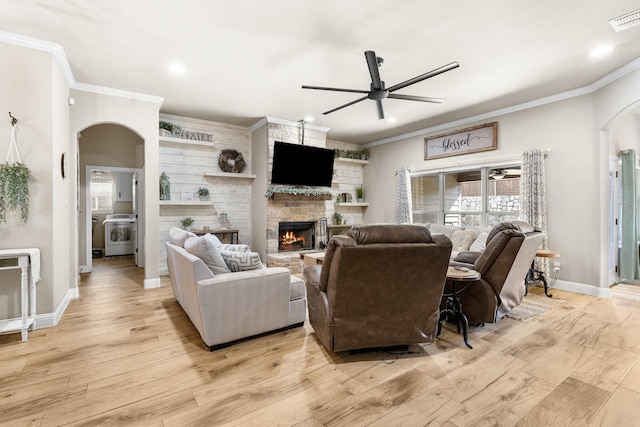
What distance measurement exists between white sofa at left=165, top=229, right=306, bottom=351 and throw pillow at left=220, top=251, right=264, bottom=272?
6cm

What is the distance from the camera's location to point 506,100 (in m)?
4.85

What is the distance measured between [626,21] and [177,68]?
4.54 metres

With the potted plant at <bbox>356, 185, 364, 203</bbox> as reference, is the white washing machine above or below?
below

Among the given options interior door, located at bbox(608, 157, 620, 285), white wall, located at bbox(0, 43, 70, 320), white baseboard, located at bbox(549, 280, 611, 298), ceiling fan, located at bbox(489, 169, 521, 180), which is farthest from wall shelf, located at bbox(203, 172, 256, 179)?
interior door, located at bbox(608, 157, 620, 285)

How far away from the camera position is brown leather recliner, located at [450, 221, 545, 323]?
293 cm

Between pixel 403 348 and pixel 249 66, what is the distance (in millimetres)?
3504

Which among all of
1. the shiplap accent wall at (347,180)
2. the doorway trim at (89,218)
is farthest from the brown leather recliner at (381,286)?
the doorway trim at (89,218)

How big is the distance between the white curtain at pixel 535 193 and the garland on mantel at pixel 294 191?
351 cm

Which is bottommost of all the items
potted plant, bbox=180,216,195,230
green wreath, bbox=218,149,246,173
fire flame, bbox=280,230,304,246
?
fire flame, bbox=280,230,304,246

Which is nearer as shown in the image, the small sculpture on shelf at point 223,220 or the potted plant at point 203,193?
the potted plant at point 203,193

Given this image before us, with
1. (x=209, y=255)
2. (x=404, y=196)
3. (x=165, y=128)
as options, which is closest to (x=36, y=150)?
(x=209, y=255)

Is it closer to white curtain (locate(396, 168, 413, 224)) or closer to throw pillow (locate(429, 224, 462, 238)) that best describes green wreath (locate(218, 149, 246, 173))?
white curtain (locate(396, 168, 413, 224))

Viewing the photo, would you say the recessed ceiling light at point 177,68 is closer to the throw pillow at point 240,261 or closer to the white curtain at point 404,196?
the throw pillow at point 240,261

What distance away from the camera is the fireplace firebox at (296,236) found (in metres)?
6.22
